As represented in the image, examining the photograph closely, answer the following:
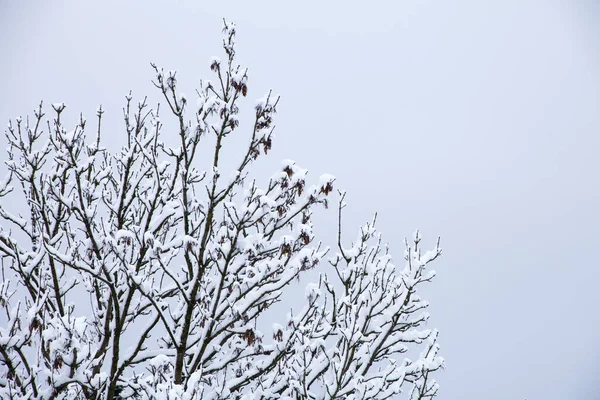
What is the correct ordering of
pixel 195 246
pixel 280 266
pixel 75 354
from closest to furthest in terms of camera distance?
pixel 75 354 → pixel 195 246 → pixel 280 266

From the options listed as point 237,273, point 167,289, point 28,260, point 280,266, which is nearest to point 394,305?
point 280,266

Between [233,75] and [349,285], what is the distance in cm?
298

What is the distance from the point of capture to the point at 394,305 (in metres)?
5.27

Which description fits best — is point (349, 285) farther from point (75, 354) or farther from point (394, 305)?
point (75, 354)

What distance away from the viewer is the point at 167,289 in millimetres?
5527

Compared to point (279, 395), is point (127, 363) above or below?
above

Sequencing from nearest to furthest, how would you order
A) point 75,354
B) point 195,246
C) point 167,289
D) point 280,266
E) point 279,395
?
point 75,354, point 195,246, point 280,266, point 279,395, point 167,289

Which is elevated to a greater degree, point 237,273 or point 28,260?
point 28,260

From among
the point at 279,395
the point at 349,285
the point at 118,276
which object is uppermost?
the point at 118,276

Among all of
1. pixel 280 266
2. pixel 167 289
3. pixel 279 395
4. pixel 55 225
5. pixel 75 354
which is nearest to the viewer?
pixel 75 354

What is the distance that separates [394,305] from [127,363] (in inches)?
135

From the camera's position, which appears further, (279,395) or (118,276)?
(118,276)

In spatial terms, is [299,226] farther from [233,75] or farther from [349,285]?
[233,75]

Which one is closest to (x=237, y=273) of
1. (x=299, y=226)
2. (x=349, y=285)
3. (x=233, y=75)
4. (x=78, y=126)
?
(x=299, y=226)
